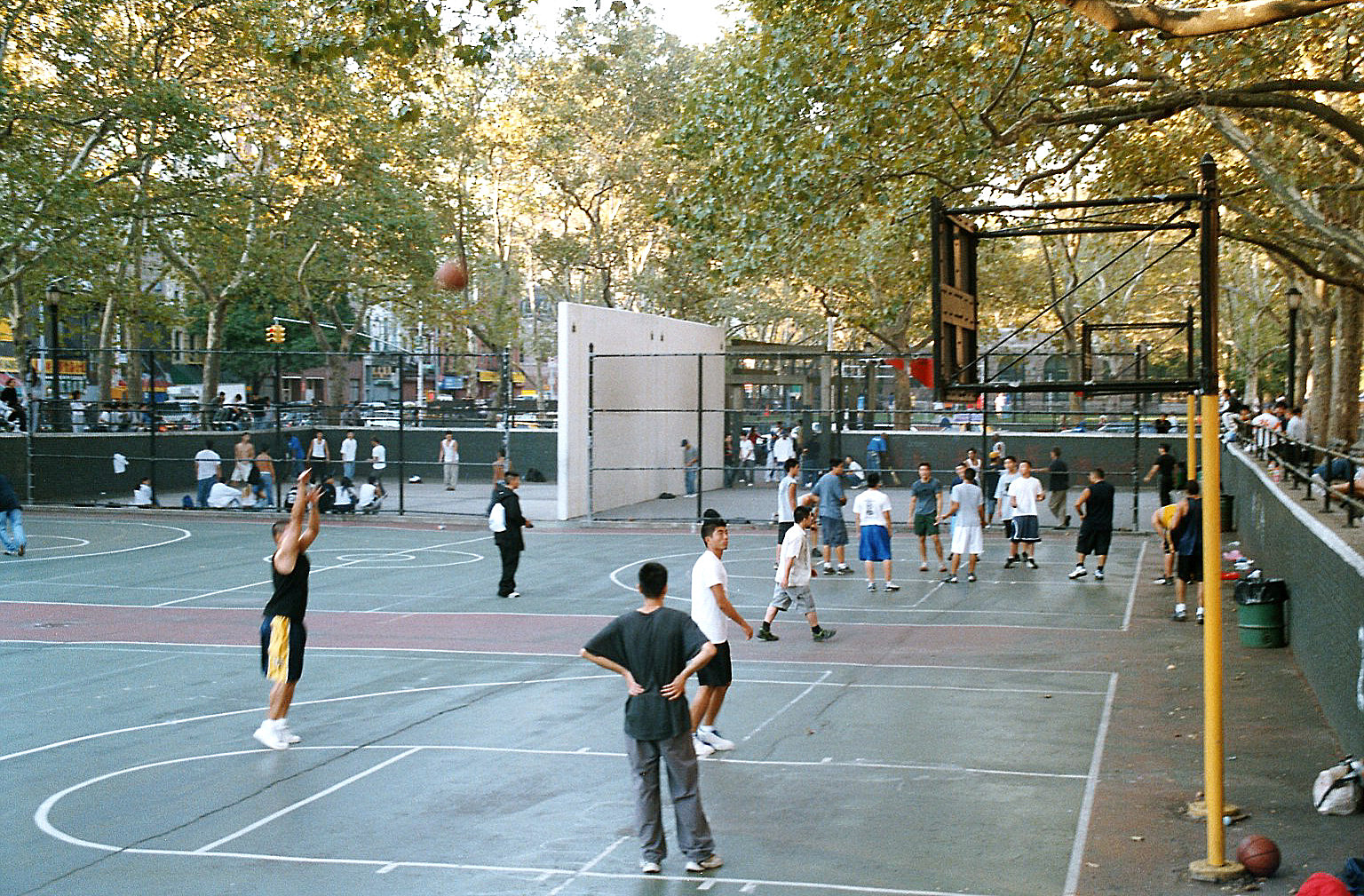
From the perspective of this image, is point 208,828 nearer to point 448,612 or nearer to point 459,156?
point 448,612

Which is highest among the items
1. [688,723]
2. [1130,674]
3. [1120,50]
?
[1120,50]

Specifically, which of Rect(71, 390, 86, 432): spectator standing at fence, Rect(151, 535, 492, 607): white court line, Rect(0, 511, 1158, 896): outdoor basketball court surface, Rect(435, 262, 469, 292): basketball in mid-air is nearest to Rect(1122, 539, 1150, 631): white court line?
Rect(0, 511, 1158, 896): outdoor basketball court surface

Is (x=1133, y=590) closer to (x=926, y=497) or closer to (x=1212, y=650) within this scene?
(x=926, y=497)

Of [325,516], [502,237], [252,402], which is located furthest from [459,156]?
[325,516]

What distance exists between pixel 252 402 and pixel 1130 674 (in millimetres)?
33774

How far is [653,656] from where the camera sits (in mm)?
8094

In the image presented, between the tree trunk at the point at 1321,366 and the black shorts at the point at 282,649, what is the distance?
84.3 ft

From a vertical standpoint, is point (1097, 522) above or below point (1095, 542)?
above

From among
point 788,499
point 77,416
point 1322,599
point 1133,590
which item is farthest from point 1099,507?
point 77,416

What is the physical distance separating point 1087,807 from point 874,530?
11.4 metres

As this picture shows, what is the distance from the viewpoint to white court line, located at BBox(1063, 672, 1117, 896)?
8.00 metres

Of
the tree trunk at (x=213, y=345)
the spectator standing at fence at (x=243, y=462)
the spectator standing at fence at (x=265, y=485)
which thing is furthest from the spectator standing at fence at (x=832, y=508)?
the tree trunk at (x=213, y=345)

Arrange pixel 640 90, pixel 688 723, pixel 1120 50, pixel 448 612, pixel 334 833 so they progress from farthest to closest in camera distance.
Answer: pixel 640 90 → pixel 448 612 → pixel 1120 50 → pixel 334 833 → pixel 688 723

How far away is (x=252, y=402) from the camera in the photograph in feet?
140
